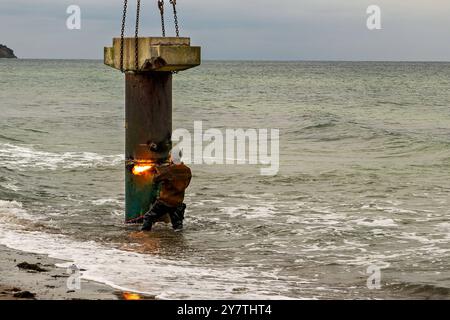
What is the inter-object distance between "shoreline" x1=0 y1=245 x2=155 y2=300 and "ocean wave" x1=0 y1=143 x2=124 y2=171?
A: 10.9m

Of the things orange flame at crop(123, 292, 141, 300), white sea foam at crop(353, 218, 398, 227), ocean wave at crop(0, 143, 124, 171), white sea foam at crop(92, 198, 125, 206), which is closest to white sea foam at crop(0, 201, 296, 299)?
orange flame at crop(123, 292, 141, 300)

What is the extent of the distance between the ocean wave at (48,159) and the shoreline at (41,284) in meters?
10.9

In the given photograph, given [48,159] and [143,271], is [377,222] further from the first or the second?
[48,159]

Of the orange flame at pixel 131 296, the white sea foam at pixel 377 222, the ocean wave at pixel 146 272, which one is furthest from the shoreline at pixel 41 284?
the white sea foam at pixel 377 222

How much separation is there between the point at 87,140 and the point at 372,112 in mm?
25519

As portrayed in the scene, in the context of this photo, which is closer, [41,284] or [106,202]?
[41,284]

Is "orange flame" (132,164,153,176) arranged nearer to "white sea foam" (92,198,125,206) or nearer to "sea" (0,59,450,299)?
"sea" (0,59,450,299)

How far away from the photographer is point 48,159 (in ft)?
79.0

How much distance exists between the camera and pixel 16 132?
32.4 m

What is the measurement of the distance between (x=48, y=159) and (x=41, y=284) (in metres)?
14.8

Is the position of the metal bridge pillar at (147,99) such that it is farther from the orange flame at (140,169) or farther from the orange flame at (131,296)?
the orange flame at (131,296)

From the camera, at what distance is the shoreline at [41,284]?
29.7ft

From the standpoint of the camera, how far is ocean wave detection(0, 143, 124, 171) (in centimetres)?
2234

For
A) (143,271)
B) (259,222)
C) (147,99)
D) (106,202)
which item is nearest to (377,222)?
(259,222)
